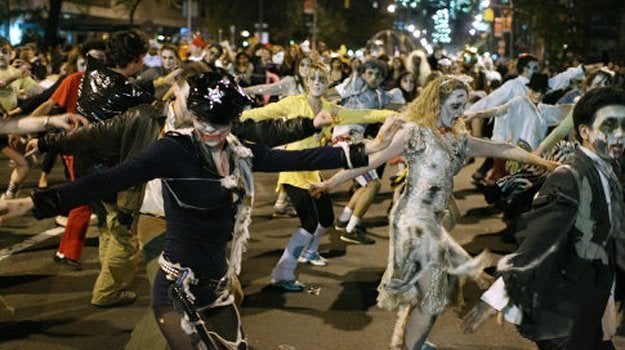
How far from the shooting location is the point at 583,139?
4203 millimetres

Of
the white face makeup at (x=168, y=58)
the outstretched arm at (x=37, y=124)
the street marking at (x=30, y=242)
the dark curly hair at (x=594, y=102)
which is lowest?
the street marking at (x=30, y=242)

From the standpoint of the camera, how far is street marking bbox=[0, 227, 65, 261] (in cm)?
908

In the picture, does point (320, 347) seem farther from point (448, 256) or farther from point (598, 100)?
point (598, 100)

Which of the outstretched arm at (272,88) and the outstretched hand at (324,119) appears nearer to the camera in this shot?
the outstretched hand at (324,119)

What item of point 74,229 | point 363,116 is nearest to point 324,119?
point 363,116

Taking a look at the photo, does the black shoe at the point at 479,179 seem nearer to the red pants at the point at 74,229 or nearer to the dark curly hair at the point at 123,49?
the red pants at the point at 74,229

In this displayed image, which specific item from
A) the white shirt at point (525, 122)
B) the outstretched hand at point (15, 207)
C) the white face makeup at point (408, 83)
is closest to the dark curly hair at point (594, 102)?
the outstretched hand at point (15, 207)

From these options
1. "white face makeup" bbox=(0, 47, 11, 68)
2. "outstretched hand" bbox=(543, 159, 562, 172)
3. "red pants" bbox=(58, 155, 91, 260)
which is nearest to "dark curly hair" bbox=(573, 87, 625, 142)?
"outstretched hand" bbox=(543, 159, 562, 172)

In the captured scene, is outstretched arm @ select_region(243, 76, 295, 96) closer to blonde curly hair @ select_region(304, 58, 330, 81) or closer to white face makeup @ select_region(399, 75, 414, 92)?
blonde curly hair @ select_region(304, 58, 330, 81)

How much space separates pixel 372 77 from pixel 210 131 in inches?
275

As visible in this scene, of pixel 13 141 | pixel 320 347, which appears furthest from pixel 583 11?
pixel 320 347

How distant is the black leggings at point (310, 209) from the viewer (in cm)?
782

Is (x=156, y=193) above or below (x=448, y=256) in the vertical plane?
above

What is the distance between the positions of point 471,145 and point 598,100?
1.30m
